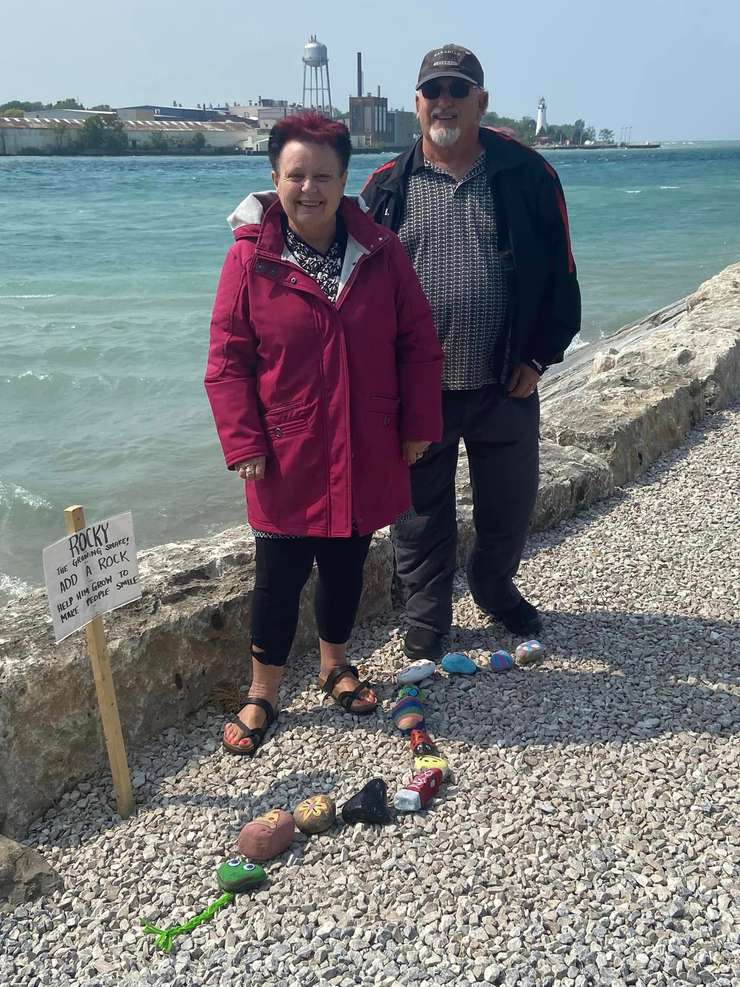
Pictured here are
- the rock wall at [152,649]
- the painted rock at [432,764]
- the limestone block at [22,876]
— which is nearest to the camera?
the limestone block at [22,876]

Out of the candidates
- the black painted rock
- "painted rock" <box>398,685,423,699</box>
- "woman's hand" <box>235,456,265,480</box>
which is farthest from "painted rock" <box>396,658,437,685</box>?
"woman's hand" <box>235,456,265,480</box>

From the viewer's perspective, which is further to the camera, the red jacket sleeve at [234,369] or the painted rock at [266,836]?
the red jacket sleeve at [234,369]

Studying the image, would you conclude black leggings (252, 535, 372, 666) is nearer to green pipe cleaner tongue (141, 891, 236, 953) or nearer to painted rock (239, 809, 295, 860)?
painted rock (239, 809, 295, 860)

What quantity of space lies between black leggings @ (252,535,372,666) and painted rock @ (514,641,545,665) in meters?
0.80

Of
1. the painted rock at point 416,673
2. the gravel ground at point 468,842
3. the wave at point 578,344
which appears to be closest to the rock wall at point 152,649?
the gravel ground at point 468,842

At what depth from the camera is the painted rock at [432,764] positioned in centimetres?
312

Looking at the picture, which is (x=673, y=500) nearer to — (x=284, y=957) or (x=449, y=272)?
(x=449, y=272)

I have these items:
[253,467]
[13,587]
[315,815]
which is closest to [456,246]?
[253,467]

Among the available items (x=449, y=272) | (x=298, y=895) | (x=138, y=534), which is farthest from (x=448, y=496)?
(x=138, y=534)

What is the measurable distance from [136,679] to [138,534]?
3.99m

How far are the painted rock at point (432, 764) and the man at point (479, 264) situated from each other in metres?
1.02

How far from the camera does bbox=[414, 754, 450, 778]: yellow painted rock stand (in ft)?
10.2

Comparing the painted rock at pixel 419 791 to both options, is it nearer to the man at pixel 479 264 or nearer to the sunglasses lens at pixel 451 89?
the man at pixel 479 264

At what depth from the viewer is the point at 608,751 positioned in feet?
10.7
